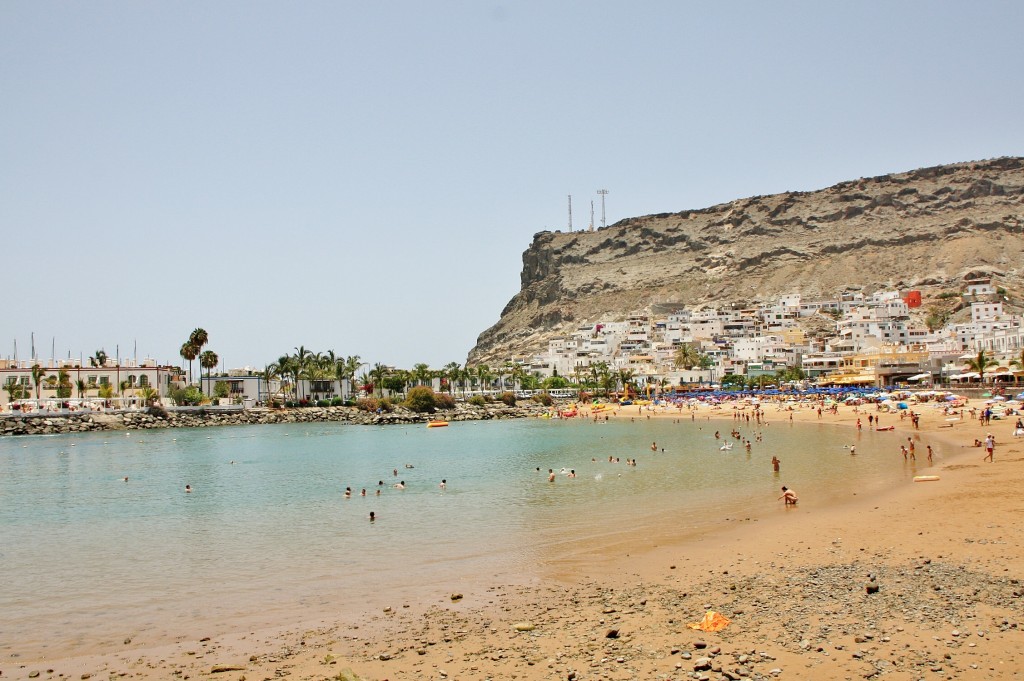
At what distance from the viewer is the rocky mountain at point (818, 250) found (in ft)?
499

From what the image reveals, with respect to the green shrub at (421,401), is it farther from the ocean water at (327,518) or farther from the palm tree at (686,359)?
the palm tree at (686,359)

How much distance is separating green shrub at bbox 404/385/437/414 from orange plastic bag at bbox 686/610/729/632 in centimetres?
8356

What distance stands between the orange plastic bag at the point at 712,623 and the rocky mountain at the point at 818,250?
5873 inches

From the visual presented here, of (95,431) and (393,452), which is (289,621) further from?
(95,431)

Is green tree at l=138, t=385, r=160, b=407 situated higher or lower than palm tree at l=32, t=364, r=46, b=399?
lower

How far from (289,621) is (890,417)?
53074 millimetres

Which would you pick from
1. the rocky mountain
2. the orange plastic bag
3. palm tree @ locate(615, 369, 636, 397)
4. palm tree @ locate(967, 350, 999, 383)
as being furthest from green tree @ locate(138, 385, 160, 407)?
the orange plastic bag

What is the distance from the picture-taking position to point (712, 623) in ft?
35.8

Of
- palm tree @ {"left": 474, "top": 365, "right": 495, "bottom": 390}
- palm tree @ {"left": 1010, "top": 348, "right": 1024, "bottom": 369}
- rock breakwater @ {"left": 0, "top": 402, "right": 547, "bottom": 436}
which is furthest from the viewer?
palm tree @ {"left": 474, "top": 365, "right": 495, "bottom": 390}

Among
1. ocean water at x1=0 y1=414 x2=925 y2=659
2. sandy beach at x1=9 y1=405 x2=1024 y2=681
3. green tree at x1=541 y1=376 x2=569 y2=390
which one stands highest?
green tree at x1=541 y1=376 x2=569 y2=390

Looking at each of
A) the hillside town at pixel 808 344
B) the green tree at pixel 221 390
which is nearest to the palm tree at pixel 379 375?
the green tree at pixel 221 390

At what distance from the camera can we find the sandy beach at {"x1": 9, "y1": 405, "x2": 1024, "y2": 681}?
9.38 m

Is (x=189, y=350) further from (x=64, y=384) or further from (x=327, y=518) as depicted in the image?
(x=327, y=518)

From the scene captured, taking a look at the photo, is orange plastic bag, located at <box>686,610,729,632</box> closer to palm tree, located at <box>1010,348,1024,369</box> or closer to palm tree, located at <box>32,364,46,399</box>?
palm tree, located at <box>1010,348,1024,369</box>
